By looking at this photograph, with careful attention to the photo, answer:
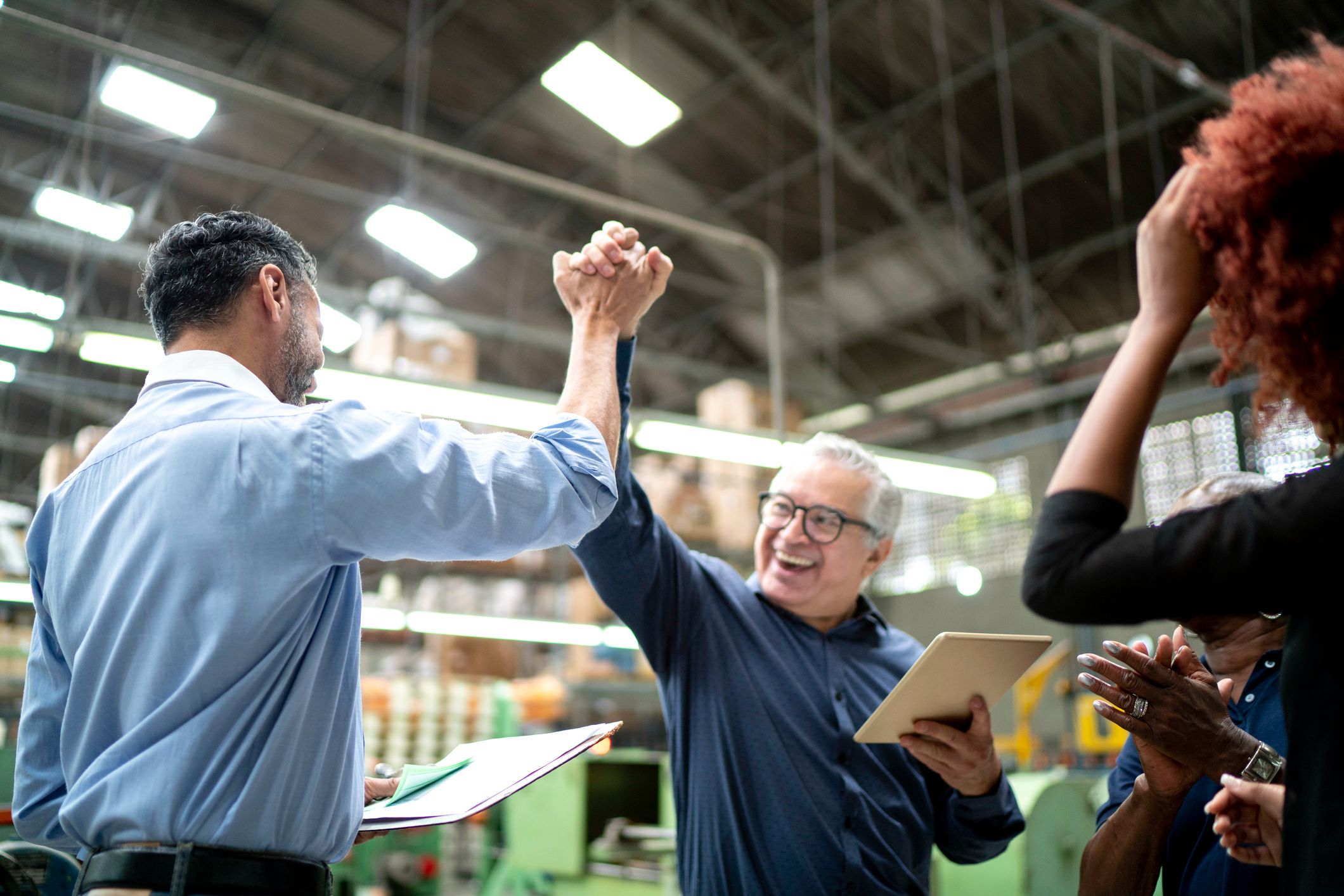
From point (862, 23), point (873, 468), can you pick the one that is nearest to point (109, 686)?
point (873, 468)

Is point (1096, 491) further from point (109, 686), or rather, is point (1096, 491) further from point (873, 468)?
point (873, 468)

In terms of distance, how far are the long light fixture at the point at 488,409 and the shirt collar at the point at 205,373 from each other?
1.12 metres

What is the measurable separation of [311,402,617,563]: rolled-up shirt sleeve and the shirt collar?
0.57 ft

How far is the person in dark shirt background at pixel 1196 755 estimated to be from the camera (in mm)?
1511

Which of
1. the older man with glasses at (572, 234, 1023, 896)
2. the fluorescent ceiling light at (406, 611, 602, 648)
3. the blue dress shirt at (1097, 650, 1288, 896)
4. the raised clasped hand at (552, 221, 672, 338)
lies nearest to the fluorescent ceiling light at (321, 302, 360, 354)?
the fluorescent ceiling light at (406, 611, 602, 648)

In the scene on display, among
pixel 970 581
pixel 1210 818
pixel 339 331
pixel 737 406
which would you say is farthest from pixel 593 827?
pixel 970 581

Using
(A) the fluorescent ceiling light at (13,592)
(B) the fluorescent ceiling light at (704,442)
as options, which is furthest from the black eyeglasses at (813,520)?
(B) the fluorescent ceiling light at (704,442)

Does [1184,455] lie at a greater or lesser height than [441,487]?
greater

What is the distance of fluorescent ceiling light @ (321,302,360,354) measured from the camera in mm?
7797

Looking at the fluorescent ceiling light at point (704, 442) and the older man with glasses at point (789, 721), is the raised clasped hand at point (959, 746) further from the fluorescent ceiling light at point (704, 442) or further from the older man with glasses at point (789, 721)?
the fluorescent ceiling light at point (704, 442)

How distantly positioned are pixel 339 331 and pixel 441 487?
7.14 m

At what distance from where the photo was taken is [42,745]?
4.74 ft

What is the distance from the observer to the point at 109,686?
1270mm

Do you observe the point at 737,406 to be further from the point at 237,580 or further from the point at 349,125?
the point at 237,580
